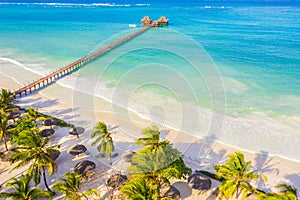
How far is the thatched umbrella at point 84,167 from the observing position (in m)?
22.9

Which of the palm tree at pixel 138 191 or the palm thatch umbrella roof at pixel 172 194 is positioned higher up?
the palm tree at pixel 138 191

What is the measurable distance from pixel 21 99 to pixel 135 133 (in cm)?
2111

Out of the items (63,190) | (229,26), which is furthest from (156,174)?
(229,26)

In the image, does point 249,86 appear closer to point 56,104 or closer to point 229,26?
point 56,104

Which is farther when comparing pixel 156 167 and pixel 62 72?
pixel 62 72

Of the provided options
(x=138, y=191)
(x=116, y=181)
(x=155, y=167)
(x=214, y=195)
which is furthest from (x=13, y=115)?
(x=214, y=195)

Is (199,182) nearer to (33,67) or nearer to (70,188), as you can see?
(70,188)

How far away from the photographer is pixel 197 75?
5016cm

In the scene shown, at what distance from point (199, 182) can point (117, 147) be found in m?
10.2

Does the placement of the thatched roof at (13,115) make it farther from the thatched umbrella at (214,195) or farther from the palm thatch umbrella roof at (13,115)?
the thatched umbrella at (214,195)

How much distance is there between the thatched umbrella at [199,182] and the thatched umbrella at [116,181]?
5560 mm

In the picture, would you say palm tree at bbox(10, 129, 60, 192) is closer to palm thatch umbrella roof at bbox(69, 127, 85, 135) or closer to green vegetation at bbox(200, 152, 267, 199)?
palm thatch umbrella roof at bbox(69, 127, 85, 135)

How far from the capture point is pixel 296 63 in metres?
54.8

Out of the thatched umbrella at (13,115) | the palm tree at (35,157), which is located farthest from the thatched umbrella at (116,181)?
the thatched umbrella at (13,115)
